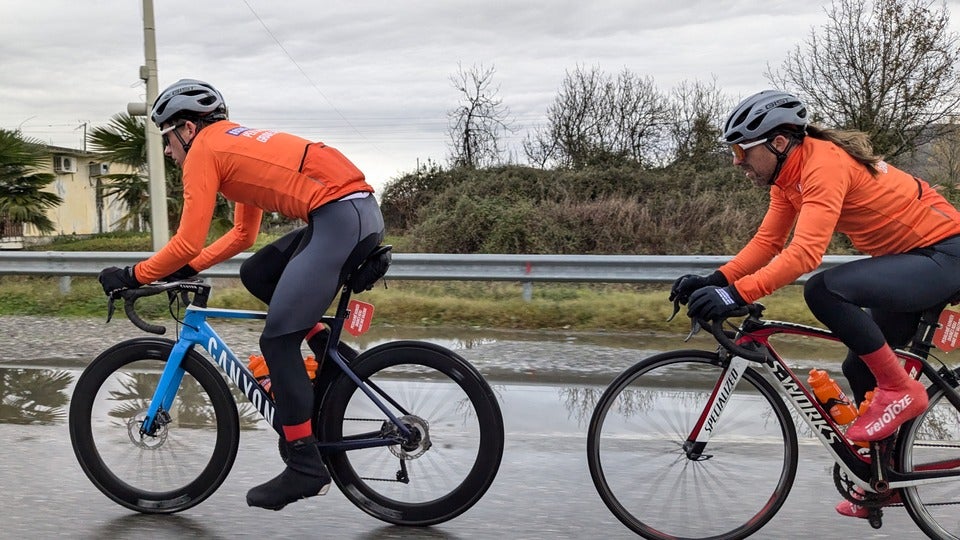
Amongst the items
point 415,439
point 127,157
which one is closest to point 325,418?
point 415,439

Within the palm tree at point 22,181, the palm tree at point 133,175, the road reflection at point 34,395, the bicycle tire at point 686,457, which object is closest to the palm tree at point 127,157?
the palm tree at point 133,175

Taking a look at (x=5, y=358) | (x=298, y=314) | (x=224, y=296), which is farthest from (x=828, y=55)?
(x=298, y=314)

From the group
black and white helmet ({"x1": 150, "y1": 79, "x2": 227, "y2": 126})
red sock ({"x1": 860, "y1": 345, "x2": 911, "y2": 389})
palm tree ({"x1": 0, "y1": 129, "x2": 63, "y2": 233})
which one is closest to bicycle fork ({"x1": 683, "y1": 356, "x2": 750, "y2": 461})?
red sock ({"x1": 860, "y1": 345, "x2": 911, "y2": 389})

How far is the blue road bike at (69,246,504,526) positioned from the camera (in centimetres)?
385

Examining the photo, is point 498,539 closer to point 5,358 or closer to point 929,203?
point 929,203

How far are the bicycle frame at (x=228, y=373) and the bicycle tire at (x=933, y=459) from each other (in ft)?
6.50

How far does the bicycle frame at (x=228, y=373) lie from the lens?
3908 mm

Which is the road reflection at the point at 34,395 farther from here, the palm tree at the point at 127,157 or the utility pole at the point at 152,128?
the palm tree at the point at 127,157

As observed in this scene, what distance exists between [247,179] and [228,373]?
33.5 inches

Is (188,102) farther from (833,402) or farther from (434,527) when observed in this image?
(833,402)

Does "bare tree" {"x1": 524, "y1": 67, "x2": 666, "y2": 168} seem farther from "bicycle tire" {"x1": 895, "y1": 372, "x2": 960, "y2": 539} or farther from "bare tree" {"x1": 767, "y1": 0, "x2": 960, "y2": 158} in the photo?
"bicycle tire" {"x1": 895, "y1": 372, "x2": 960, "y2": 539}

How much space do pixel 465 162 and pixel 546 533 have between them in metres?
20.5

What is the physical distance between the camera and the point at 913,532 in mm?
3756

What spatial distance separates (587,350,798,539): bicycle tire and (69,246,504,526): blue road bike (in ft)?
1.60
